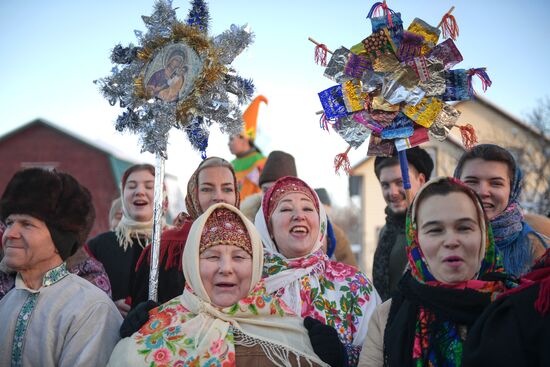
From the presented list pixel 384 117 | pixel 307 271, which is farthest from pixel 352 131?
pixel 307 271

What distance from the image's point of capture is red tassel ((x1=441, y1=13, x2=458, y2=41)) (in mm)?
3691

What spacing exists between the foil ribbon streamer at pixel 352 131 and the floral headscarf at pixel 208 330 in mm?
1038

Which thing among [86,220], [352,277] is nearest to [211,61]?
[86,220]

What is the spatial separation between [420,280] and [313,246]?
46.3 inches

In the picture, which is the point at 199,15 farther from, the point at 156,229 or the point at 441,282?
the point at 441,282

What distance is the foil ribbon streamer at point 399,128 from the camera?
12.5ft

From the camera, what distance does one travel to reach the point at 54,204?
3369mm

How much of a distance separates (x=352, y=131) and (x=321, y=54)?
22.7 inches

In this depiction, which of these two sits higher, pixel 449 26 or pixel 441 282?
pixel 449 26

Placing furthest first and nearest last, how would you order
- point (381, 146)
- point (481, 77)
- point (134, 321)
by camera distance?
1. point (381, 146)
2. point (481, 77)
3. point (134, 321)

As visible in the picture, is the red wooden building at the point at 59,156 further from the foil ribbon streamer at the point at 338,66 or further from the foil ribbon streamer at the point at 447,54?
the foil ribbon streamer at the point at 447,54

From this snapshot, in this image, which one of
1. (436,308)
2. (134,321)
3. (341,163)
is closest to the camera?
(436,308)

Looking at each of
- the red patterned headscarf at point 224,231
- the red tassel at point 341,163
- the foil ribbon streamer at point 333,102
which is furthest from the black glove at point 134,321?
the foil ribbon streamer at point 333,102

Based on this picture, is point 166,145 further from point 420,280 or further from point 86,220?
point 420,280
